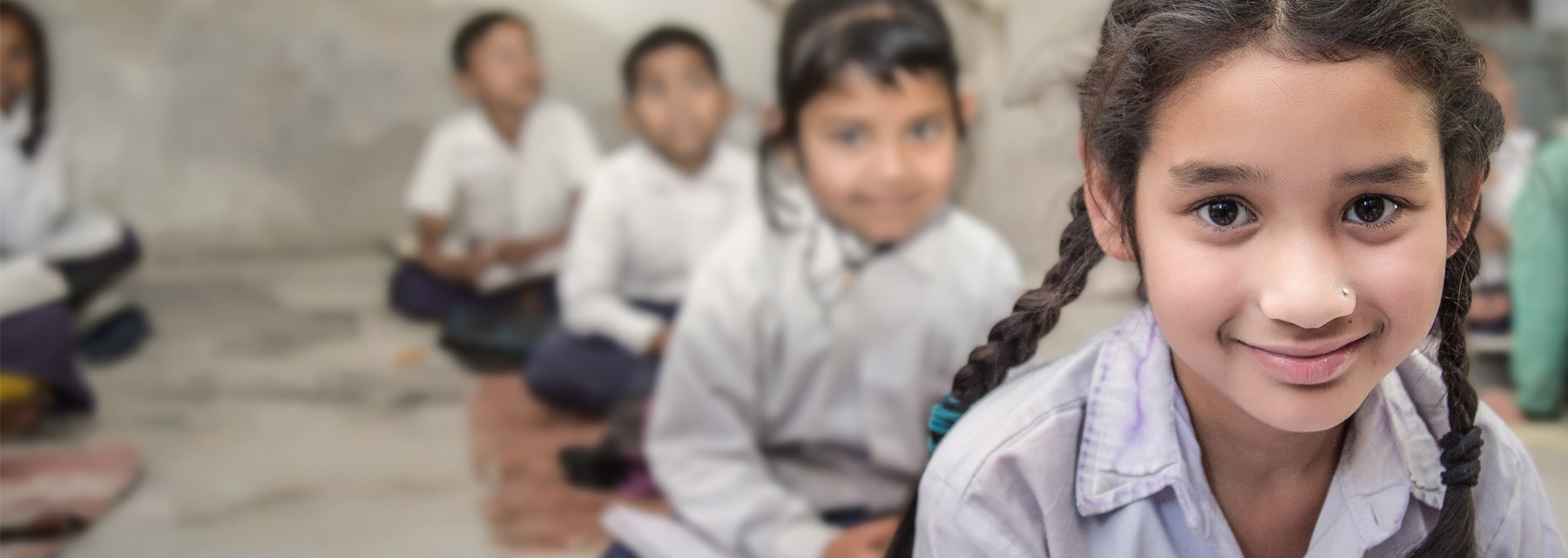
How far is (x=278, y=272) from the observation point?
6.15ft

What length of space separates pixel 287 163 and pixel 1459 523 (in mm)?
1663

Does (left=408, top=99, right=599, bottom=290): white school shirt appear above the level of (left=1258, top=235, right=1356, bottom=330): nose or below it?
below

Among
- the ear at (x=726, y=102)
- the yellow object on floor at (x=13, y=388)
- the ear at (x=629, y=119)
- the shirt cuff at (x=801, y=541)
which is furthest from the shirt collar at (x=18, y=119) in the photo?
the shirt cuff at (x=801, y=541)

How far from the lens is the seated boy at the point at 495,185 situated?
1.98 meters

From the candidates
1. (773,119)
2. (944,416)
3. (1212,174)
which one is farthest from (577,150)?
(1212,174)

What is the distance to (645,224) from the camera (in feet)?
6.53

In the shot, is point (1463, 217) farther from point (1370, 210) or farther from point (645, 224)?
point (645, 224)

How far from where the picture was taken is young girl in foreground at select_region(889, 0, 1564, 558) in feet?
1.84

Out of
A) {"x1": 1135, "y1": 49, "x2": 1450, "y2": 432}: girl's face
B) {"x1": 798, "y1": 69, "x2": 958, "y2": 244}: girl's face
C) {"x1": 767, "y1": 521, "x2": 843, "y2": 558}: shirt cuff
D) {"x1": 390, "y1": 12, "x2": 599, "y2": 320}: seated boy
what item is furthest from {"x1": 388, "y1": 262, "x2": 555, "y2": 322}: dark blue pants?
{"x1": 1135, "y1": 49, "x2": 1450, "y2": 432}: girl's face

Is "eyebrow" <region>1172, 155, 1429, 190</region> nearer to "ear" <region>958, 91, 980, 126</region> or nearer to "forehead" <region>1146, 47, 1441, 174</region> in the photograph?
"forehead" <region>1146, 47, 1441, 174</region>

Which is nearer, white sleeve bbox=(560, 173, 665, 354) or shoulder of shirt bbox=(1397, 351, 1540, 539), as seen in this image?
shoulder of shirt bbox=(1397, 351, 1540, 539)

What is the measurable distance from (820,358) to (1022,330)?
78 cm

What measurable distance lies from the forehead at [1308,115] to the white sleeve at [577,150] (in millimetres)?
1535

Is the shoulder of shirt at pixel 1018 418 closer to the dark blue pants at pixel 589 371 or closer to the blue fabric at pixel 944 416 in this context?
the blue fabric at pixel 944 416
